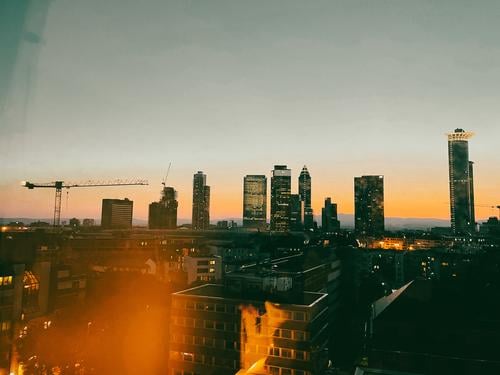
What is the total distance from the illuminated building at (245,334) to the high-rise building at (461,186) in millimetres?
41002

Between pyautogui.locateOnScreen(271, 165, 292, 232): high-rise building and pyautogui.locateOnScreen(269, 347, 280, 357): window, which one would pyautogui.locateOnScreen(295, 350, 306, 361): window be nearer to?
pyautogui.locateOnScreen(269, 347, 280, 357): window

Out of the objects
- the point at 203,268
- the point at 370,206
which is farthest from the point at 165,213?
the point at 370,206

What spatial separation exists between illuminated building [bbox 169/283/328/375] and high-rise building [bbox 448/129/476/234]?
41.0 metres

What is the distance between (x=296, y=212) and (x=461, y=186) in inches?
1071

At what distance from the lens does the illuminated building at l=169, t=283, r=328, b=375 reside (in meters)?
7.70

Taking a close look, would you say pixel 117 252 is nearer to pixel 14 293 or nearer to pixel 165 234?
pixel 165 234

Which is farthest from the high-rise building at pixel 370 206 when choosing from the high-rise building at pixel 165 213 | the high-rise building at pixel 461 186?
the high-rise building at pixel 165 213

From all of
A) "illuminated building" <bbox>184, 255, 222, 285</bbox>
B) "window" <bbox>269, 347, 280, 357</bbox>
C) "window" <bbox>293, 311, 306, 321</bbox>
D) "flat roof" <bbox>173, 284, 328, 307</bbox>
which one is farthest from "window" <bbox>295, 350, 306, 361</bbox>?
"illuminated building" <bbox>184, 255, 222, 285</bbox>

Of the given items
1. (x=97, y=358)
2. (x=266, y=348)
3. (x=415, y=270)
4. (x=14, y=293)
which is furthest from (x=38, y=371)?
(x=415, y=270)

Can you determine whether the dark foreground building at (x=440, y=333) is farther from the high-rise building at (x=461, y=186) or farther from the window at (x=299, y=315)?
the high-rise building at (x=461, y=186)

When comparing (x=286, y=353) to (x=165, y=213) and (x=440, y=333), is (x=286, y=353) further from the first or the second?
(x=165, y=213)

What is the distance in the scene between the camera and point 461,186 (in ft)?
188

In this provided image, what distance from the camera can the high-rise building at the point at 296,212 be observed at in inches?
1910

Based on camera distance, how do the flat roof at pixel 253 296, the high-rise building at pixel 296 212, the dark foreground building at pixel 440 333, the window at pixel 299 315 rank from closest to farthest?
1. the dark foreground building at pixel 440 333
2. the window at pixel 299 315
3. the flat roof at pixel 253 296
4. the high-rise building at pixel 296 212
